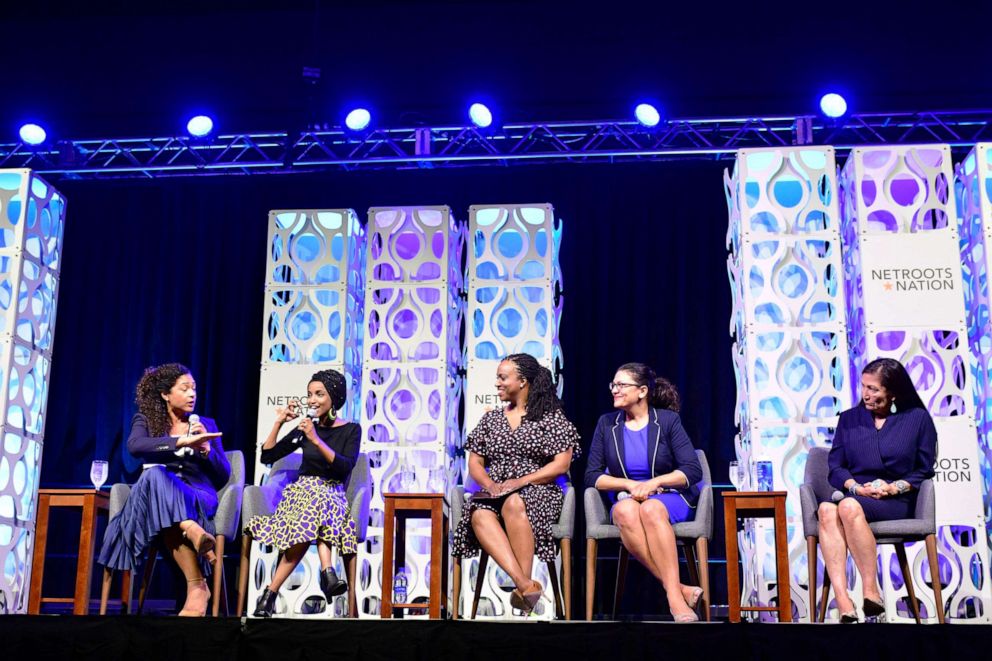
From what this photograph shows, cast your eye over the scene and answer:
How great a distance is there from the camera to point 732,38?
6.94 m

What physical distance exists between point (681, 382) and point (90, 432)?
4.15m

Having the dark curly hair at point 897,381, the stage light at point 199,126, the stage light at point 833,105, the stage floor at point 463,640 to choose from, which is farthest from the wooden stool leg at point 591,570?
the stage light at point 199,126

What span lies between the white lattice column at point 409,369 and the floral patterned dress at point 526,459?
1.13 meters

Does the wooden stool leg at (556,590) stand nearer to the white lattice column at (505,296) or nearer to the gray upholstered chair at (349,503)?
the gray upholstered chair at (349,503)

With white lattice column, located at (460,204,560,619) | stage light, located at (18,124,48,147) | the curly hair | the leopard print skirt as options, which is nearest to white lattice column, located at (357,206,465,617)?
white lattice column, located at (460,204,560,619)

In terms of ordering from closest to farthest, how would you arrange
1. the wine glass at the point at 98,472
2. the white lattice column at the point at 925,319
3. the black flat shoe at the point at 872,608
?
→ 1. the black flat shoe at the point at 872,608
2. the wine glass at the point at 98,472
3. the white lattice column at the point at 925,319

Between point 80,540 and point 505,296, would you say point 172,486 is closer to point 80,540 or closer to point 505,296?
point 80,540

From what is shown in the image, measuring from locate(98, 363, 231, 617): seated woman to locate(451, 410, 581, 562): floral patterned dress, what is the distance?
1.18 m

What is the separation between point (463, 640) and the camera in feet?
13.7

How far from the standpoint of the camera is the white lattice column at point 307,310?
667 centimetres

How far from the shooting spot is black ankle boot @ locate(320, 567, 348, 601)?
4.86 meters

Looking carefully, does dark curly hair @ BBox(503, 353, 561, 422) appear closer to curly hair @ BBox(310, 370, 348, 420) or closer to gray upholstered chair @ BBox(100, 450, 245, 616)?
curly hair @ BBox(310, 370, 348, 420)

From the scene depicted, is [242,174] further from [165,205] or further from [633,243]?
[633,243]

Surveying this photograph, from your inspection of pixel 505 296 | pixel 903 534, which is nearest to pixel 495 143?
pixel 505 296
